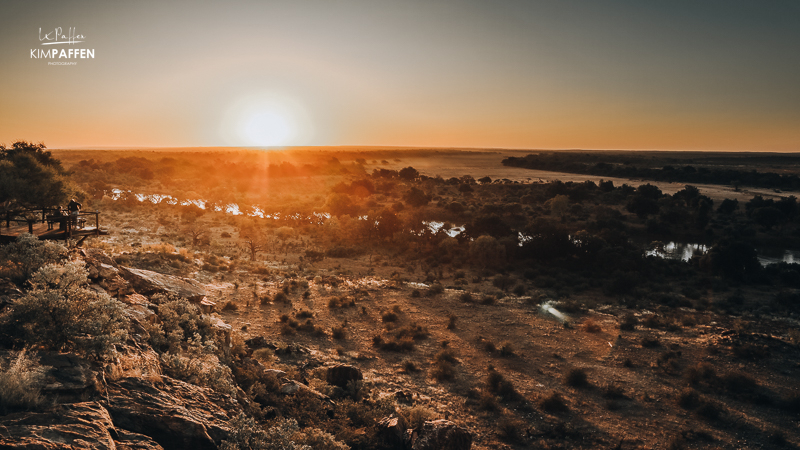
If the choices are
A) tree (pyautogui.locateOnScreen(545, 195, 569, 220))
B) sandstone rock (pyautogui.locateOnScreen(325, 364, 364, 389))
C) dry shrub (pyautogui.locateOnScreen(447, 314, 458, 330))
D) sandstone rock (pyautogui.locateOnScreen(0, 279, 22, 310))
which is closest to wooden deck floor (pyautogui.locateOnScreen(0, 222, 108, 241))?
sandstone rock (pyautogui.locateOnScreen(0, 279, 22, 310))

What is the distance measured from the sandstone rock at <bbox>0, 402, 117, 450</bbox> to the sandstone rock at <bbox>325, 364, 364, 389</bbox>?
6724mm

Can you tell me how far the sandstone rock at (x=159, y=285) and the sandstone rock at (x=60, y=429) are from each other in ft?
23.6

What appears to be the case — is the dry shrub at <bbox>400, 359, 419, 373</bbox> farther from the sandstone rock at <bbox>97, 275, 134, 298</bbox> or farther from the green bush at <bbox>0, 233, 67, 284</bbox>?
the green bush at <bbox>0, 233, 67, 284</bbox>

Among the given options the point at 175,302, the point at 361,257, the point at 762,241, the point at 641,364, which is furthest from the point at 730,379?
the point at 762,241

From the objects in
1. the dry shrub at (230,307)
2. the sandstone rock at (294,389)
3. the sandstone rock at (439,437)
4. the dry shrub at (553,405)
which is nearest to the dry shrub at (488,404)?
the dry shrub at (553,405)

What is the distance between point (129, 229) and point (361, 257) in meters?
19.9

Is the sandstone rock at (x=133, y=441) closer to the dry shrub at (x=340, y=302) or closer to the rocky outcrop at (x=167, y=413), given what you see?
the rocky outcrop at (x=167, y=413)

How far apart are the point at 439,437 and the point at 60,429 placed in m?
6.44

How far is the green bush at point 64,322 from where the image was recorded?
5.86 meters

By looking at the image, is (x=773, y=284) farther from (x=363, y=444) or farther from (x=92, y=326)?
(x=92, y=326)

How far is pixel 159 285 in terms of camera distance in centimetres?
1146

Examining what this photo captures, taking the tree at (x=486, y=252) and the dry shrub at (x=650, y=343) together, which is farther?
the tree at (x=486, y=252)

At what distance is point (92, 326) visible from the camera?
20.3 ft

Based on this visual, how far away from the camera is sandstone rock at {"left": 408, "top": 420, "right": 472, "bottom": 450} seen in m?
7.95
